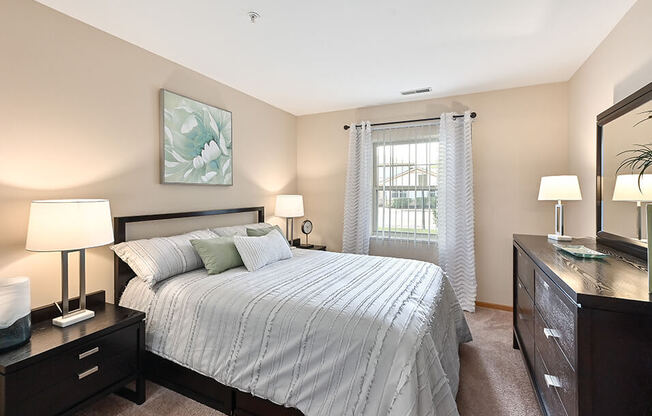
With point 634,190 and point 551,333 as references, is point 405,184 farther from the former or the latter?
point 551,333

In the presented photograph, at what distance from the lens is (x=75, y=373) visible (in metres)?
1.62

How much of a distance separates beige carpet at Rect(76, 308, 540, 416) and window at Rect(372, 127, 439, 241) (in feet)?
5.05

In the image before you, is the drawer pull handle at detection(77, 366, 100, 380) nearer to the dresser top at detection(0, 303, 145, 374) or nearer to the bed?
the dresser top at detection(0, 303, 145, 374)

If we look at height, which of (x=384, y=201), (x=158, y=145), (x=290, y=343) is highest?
(x=158, y=145)

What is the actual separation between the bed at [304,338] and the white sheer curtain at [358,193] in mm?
1607

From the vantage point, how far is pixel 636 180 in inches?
68.5

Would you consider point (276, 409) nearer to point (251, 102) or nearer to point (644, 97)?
point (644, 97)

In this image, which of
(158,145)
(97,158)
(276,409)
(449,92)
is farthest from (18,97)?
(449,92)

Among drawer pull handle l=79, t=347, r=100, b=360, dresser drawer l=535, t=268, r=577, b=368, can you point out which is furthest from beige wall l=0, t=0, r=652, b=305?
dresser drawer l=535, t=268, r=577, b=368

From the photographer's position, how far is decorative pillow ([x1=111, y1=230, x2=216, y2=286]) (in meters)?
2.11

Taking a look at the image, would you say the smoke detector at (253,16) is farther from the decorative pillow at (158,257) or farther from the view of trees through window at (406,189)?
the view of trees through window at (406,189)

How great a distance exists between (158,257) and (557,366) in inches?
96.4

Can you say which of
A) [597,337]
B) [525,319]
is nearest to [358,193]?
[525,319]

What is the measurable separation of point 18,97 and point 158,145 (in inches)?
35.8
